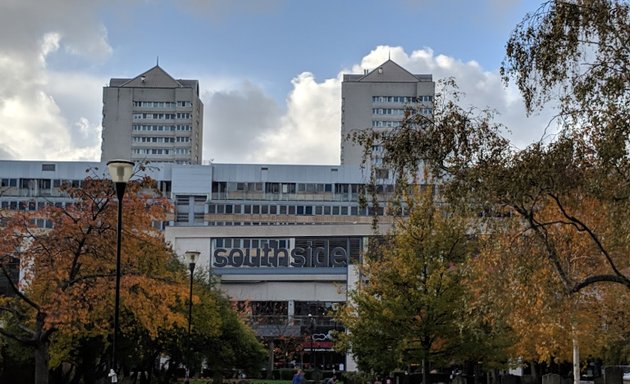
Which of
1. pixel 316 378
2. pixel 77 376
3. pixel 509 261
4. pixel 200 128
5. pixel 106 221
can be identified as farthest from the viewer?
pixel 200 128

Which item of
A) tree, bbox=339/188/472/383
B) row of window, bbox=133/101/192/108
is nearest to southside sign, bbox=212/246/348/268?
tree, bbox=339/188/472/383

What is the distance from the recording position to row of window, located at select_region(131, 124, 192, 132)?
171 metres

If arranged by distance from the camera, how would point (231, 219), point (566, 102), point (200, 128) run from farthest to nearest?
point (200, 128), point (231, 219), point (566, 102)

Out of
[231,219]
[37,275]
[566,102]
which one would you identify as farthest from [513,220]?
[231,219]

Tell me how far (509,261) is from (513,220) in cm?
120

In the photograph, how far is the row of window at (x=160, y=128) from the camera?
170750 mm

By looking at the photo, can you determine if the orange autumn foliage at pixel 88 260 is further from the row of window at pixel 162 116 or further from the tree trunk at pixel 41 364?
the row of window at pixel 162 116

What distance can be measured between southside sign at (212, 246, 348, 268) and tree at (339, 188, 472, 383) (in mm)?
36573

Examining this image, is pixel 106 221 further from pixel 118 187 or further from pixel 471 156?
pixel 471 156

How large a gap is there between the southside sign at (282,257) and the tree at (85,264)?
42426 millimetres

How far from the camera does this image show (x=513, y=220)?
2333cm

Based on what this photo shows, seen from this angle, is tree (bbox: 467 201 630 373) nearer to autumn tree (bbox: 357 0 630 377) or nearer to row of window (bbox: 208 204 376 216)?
autumn tree (bbox: 357 0 630 377)

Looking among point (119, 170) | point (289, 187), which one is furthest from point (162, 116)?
point (119, 170)

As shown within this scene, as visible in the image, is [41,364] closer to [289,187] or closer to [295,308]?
[295,308]
